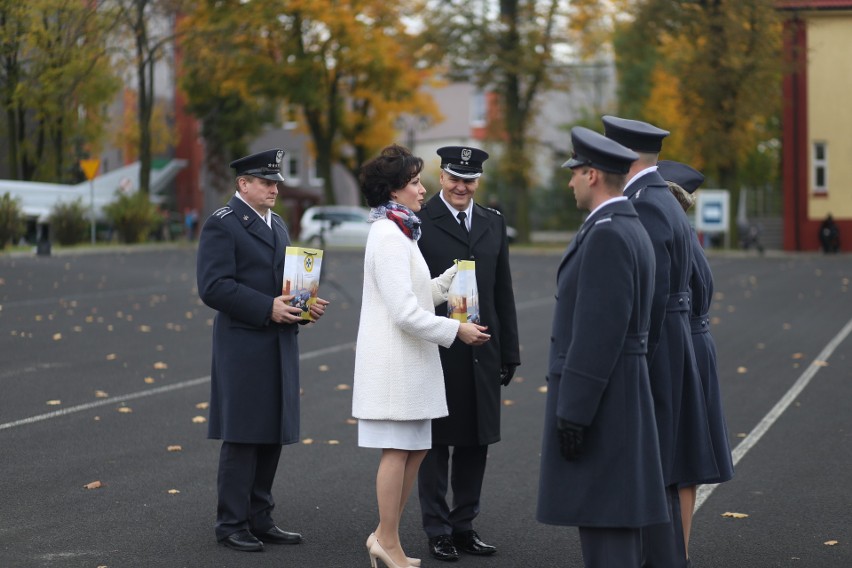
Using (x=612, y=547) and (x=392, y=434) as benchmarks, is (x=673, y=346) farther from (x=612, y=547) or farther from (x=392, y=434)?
(x=392, y=434)

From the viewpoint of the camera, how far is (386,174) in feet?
20.8

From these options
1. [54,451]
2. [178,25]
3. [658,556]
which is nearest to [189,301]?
[54,451]

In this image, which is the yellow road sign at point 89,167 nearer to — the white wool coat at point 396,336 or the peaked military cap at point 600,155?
the white wool coat at point 396,336

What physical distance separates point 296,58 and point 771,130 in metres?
24.0

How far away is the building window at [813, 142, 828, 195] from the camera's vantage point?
5147 centimetres

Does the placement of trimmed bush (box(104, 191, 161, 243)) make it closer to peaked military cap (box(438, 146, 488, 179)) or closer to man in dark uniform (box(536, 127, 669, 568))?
peaked military cap (box(438, 146, 488, 179))

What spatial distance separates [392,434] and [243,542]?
3.74 feet

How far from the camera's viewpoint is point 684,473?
19.8ft

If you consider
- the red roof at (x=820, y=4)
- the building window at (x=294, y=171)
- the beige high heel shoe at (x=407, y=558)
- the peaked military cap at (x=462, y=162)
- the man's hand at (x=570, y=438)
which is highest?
the red roof at (x=820, y=4)

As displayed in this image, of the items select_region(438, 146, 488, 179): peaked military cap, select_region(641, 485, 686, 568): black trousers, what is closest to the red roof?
select_region(438, 146, 488, 179): peaked military cap

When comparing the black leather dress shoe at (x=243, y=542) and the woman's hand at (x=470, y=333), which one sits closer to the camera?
the woman's hand at (x=470, y=333)

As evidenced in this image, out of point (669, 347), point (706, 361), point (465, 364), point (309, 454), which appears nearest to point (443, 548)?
point (465, 364)

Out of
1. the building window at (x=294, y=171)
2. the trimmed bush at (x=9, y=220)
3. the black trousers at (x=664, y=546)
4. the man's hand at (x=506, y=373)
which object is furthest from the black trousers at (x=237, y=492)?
the building window at (x=294, y=171)

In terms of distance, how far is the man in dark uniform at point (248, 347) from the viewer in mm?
6902
